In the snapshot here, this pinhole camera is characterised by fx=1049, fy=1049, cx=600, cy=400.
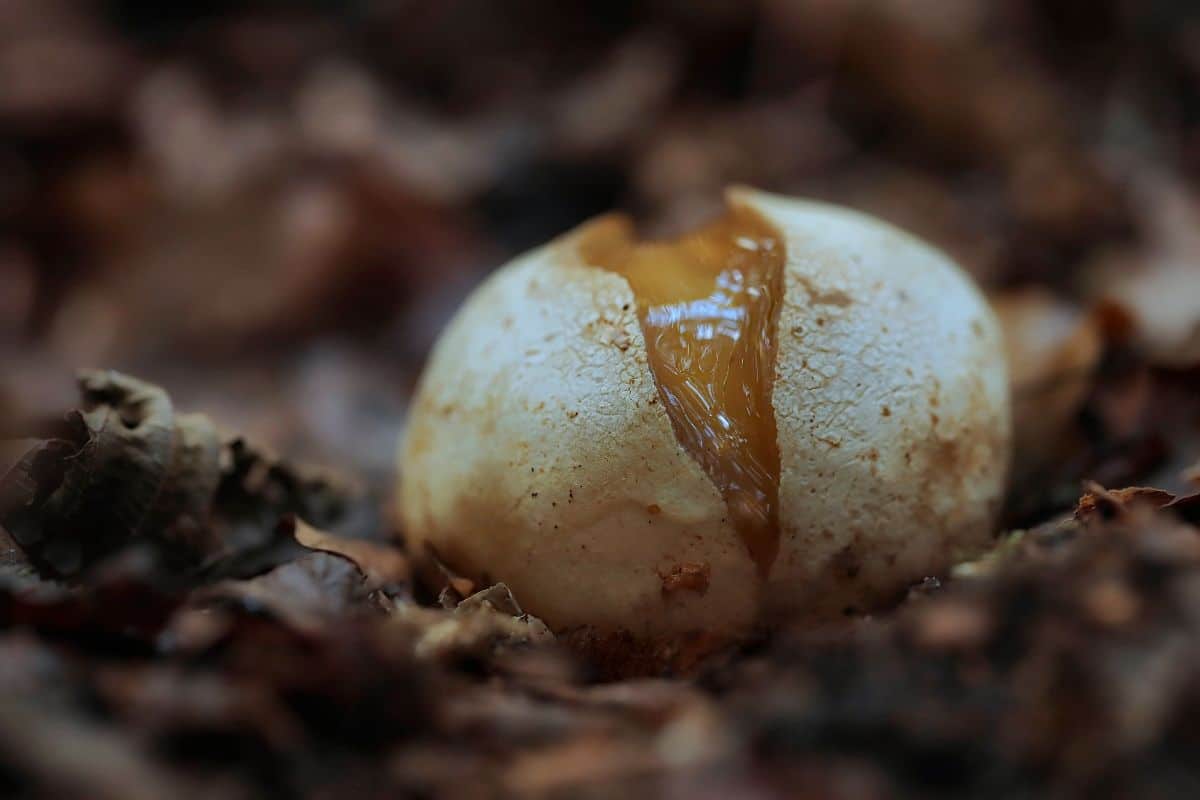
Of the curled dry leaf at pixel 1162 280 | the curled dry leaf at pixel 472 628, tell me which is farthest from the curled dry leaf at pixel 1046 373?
the curled dry leaf at pixel 472 628

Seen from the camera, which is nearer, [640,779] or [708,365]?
[640,779]

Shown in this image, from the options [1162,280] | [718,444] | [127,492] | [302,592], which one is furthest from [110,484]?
[1162,280]

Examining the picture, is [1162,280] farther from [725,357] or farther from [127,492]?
[127,492]

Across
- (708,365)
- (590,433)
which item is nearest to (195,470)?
(590,433)

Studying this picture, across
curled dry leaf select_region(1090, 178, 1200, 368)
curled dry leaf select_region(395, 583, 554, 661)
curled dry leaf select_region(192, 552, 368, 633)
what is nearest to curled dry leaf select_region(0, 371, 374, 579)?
curled dry leaf select_region(192, 552, 368, 633)

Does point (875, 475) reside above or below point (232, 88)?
below

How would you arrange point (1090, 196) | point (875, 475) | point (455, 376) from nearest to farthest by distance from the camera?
point (875, 475)
point (455, 376)
point (1090, 196)

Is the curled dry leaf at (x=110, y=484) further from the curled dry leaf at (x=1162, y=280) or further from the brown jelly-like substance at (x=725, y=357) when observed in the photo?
the curled dry leaf at (x=1162, y=280)

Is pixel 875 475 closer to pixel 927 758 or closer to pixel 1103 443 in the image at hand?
pixel 927 758

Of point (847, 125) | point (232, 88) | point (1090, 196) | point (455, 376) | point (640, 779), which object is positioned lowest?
point (640, 779)
